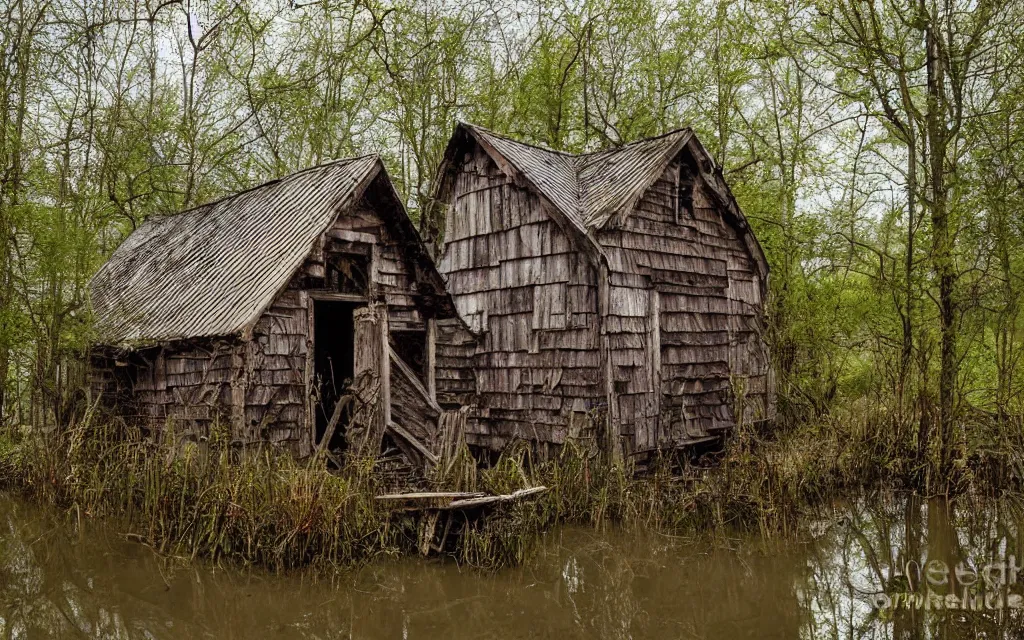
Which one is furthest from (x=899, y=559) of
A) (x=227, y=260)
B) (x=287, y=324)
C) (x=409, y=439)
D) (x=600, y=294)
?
(x=227, y=260)

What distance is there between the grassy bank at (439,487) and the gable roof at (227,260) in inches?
70.0

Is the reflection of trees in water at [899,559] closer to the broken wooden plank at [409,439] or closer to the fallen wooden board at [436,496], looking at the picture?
the fallen wooden board at [436,496]

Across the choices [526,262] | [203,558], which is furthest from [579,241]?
[203,558]

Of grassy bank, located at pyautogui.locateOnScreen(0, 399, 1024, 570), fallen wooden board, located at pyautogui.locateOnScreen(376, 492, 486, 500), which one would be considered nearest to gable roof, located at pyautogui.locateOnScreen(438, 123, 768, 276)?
grassy bank, located at pyautogui.locateOnScreen(0, 399, 1024, 570)

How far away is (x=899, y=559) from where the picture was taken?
8.17 metres

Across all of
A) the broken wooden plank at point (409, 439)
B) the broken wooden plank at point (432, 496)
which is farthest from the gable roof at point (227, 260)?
the broken wooden plank at point (432, 496)

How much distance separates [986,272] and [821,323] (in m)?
4.75

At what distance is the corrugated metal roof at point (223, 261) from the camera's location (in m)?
10.2

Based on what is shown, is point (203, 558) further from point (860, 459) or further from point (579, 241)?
point (860, 459)

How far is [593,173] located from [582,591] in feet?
28.4

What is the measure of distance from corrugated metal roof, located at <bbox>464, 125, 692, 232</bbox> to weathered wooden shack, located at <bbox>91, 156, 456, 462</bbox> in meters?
2.48

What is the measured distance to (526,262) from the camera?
12.8 m

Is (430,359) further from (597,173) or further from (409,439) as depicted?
(597,173)

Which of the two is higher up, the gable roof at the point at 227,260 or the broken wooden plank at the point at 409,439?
the gable roof at the point at 227,260
